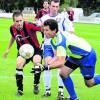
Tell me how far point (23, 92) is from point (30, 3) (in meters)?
72.4

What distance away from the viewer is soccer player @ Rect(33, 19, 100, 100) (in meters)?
7.74

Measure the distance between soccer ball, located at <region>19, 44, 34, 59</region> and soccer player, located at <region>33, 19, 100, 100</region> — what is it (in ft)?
3.07

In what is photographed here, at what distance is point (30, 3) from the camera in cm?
8206

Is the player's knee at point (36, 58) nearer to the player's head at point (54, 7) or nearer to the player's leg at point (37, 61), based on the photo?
the player's leg at point (37, 61)

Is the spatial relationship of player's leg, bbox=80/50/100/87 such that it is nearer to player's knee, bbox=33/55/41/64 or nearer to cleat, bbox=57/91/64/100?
cleat, bbox=57/91/64/100

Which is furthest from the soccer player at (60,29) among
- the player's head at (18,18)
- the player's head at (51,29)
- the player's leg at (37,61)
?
the player's head at (51,29)

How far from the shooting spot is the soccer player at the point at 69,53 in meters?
7.74

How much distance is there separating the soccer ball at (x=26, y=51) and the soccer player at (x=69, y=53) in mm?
935

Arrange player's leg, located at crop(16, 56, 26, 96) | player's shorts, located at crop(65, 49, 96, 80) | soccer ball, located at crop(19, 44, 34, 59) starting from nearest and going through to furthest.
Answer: player's shorts, located at crop(65, 49, 96, 80) → soccer ball, located at crop(19, 44, 34, 59) → player's leg, located at crop(16, 56, 26, 96)

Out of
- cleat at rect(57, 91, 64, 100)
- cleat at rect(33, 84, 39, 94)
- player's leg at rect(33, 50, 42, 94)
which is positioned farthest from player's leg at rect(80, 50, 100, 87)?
cleat at rect(33, 84, 39, 94)

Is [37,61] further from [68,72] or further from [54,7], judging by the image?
[54,7]

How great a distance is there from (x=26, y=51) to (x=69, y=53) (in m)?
1.29

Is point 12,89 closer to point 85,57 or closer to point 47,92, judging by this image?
point 47,92

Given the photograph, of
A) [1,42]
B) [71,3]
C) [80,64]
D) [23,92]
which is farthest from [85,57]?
[71,3]
